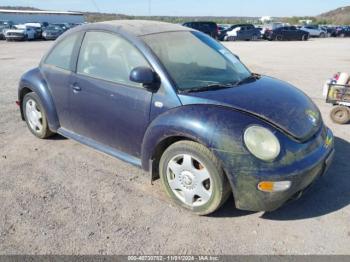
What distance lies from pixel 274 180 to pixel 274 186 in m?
0.06

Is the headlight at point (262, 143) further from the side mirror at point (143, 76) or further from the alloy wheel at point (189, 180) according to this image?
the side mirror at point (143, 76)

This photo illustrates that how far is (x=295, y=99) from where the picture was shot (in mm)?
3609

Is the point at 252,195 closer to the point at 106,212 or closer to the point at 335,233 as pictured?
the point at 335,233

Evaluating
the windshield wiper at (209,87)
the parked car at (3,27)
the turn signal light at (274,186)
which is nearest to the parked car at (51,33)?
the parked car at (3,27)

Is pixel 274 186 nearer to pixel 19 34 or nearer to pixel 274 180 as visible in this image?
pixel 274 180

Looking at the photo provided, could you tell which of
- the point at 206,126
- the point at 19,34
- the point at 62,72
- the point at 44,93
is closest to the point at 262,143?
the point at 206,126

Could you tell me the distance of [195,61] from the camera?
152 inches

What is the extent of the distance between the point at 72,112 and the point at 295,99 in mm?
2538

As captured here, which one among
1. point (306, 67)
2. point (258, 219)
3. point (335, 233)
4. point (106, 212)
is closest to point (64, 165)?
point (106, 212)

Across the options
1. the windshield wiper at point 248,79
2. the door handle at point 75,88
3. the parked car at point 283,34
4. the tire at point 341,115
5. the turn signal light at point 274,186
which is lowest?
the parked car at point 283,34

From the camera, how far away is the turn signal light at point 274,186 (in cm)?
287

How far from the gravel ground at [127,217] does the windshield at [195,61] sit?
1.20 metres

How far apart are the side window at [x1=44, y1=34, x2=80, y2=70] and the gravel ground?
1168mm

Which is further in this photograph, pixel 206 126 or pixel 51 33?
pixel 51 33
